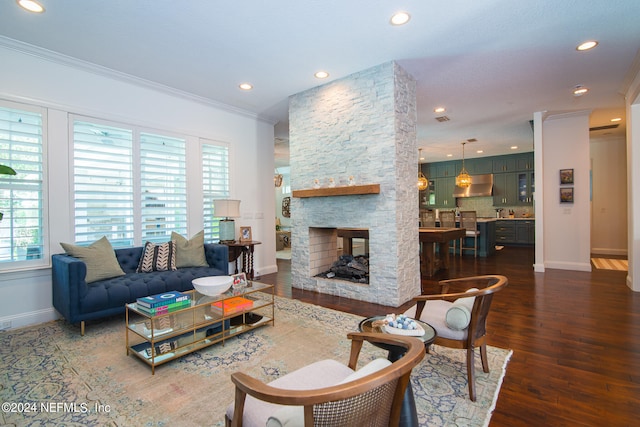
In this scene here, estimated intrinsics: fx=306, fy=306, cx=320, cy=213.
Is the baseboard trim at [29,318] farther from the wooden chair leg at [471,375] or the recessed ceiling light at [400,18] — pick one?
the recessed ceiling light at [400,18]

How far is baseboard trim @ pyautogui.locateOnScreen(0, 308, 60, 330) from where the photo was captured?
3150 millimetres

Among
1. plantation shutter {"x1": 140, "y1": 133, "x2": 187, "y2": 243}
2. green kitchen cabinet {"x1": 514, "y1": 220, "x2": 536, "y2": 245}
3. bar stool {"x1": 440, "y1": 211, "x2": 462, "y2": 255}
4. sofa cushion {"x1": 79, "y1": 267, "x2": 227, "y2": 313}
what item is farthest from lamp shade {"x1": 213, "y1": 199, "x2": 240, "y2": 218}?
green kitchen cabinet {"x1": 514, "y1": 220, "x2": 536, "y2": 245}

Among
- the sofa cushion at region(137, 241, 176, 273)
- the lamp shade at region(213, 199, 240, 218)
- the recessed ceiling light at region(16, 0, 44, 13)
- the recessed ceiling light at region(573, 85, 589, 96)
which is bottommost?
the sofa cushion at region(137, 241, 176, 273)

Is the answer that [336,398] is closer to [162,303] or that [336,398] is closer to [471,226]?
[162,303]

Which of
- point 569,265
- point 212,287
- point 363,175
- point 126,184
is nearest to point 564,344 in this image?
point 363,175

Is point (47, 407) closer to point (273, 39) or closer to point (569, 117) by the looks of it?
point (273, 39)

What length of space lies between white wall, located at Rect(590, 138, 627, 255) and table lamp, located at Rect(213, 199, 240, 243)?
8.68 meters

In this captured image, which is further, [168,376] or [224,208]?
[224,208]

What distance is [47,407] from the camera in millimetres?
1882

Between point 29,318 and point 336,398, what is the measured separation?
4.03 meters

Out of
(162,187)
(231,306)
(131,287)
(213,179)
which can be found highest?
(213,179)

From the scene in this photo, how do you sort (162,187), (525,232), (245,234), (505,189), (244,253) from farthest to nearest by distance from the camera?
(505,189), (525,232), (245,234), (244,253), (162,187)

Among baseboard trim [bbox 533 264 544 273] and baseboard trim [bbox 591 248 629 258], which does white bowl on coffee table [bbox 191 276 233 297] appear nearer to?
baseboard trim [bbox 533 264 544 273]

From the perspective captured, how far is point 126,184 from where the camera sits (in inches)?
157
